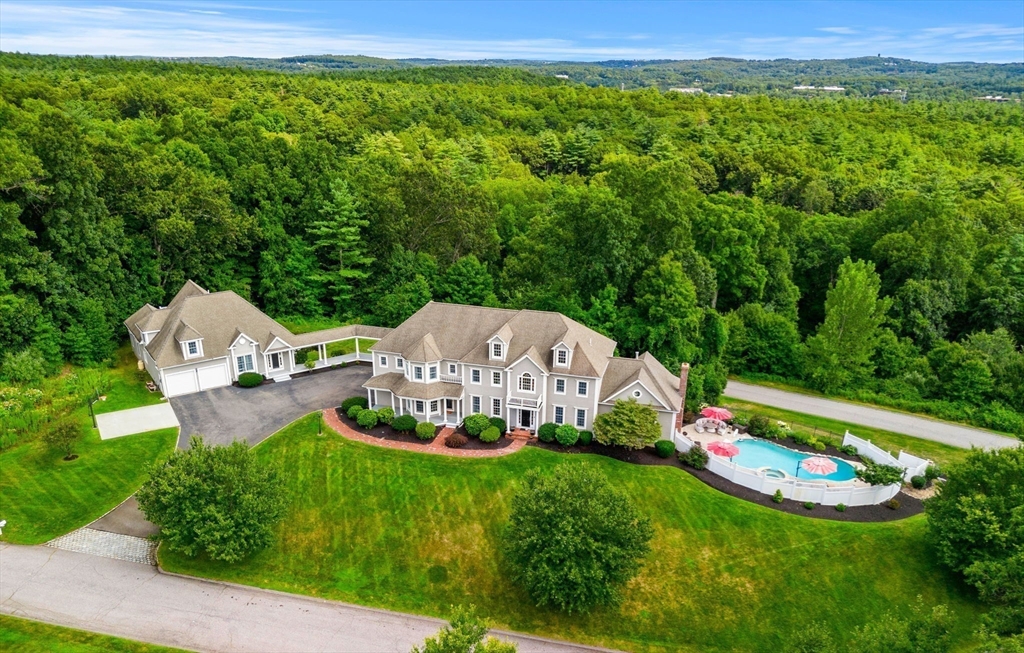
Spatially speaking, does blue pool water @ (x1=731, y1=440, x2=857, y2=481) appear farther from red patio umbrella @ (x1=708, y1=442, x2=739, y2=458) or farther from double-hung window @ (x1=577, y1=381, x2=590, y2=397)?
double-hung window @ (x1=577, y1=381, x2=590, y2=397)

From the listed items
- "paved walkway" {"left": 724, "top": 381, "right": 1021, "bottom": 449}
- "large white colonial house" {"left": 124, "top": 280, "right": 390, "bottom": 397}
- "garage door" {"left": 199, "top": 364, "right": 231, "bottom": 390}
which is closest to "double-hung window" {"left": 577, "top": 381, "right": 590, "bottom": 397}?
"paved walkway" {"left": 724, "top": 381, "right": 1021, "bottom": 449}

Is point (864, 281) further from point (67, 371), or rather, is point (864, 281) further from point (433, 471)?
point (67, 371)

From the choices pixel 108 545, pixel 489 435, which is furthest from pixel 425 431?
pixel 108 545

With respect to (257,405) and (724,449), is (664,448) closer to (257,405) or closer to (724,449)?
(724,449)

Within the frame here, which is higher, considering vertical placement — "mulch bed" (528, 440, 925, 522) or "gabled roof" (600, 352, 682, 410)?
"gabled roof" (600, 352, 682, 410)

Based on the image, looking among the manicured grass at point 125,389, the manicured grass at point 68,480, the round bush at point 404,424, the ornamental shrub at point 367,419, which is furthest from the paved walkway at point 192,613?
the manicured grass at point 125,389

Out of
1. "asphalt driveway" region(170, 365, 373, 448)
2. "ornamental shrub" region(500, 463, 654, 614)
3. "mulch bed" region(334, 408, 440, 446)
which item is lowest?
"asphalt driveway" region(170, 365, 373, 448)
